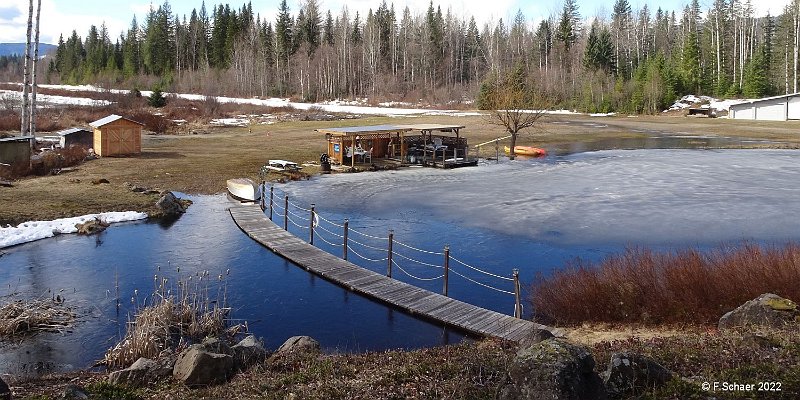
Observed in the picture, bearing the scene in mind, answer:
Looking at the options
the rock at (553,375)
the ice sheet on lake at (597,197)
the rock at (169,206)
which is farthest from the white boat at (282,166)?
the rock at (553,375)

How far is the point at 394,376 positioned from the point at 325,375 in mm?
1118

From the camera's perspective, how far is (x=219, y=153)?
4434cm

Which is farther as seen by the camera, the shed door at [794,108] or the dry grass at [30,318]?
the shed door at [794,108]

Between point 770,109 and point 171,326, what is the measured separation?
79640mm

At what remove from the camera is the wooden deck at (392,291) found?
13.9m

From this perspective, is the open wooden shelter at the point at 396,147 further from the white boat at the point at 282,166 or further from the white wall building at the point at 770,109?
the white wall building at the point at 770,109

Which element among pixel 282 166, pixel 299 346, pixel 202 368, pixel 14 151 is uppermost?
pixel 14 151

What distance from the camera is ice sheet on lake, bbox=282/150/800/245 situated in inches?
896

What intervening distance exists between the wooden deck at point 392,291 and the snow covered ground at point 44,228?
16.6 ft

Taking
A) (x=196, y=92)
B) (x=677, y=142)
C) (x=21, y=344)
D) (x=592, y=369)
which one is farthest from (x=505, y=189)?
(x=196, y=92)

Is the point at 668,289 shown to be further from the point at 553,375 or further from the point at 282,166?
the point at 282,166

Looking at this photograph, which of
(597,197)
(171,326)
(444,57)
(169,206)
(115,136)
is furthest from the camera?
(444,57)

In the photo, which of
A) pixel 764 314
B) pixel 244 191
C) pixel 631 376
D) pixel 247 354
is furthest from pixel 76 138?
pixel 631 376

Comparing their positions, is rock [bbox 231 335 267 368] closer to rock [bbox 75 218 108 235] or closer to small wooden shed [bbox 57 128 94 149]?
rock [bbox 75 218 108 235]
